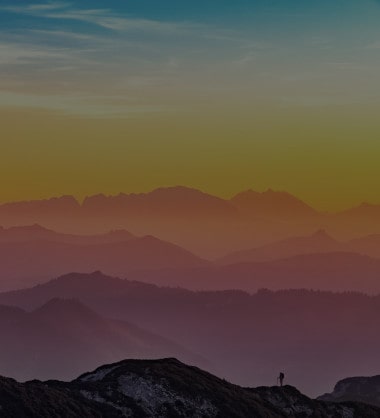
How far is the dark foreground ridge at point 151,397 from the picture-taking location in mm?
112000

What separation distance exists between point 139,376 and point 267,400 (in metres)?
22.9

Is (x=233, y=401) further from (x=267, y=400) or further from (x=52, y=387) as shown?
(x=52, y=387)

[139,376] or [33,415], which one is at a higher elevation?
[139,376]

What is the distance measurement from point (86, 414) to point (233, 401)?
1027 inches

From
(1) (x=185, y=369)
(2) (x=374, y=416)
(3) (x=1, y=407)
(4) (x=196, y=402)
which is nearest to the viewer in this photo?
(3) (x=1, y=407)

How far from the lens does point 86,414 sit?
11250 cm

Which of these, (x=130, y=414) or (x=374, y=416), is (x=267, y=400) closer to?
(x=374, y=416)

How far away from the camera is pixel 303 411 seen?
144 metres

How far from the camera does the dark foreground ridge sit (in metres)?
112

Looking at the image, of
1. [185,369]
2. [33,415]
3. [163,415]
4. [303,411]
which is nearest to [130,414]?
[163,415]

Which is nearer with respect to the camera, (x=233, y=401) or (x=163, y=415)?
(x=163, y=415)

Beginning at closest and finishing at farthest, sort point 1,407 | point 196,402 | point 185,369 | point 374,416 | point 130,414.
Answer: point 1,407, point 130,414, point 196,402, point 185,369, point 374,416

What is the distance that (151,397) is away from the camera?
Result: 408 ft

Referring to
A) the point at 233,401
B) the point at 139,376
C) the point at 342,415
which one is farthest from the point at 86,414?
the point at 342,415
